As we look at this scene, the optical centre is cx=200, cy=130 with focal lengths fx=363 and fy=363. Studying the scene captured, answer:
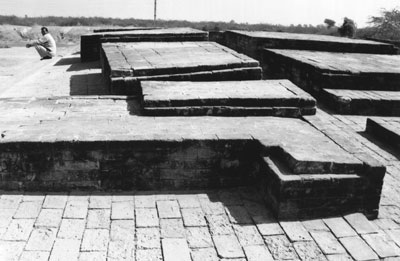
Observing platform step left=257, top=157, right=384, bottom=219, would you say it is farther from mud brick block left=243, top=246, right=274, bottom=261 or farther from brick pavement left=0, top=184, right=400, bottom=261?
mud brick block left=243, top=246, right=274, bottom=261

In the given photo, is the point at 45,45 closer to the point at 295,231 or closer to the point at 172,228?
the point at 172,228

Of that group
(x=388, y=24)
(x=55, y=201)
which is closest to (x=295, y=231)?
(x=55, y=201)

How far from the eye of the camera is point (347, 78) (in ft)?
20.0

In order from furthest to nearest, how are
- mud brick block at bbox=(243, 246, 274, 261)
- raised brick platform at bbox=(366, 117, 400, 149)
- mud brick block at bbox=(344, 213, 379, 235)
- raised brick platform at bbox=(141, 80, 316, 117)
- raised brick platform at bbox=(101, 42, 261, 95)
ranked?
raised brick platform at bbox=(101, 42, 261, 95)
raised brick platform at bbox=(366, 117, 400, 149)
raised brick platform at bbox=(141, 80, 316, 117)
mud brick block at bbox=(344, 213, 379, 235)
mud brick block at bbox=(243, 246, 274, 261)

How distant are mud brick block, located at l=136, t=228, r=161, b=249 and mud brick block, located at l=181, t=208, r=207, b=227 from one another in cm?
27

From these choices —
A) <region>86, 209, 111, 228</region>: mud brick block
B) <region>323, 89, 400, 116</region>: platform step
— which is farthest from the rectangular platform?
<region>86, 209, 111, 228</region>: mud brick block

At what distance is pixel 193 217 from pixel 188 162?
22.8 inches

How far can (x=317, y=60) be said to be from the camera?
23.1 ft

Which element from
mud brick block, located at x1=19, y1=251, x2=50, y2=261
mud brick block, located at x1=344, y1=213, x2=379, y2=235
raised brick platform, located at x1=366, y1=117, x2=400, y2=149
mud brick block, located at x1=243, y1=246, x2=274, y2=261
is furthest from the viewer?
raised brick platform, located at x1=366, y1=117, x2=400, y2=149

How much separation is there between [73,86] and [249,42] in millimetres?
4457

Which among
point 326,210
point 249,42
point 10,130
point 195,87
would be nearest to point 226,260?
point 326,210

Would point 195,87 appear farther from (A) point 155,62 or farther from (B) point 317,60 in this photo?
(B) point 317,60

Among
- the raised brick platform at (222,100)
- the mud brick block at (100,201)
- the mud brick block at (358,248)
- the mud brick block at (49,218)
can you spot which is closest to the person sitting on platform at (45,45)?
the raised brick platform at (222,100)

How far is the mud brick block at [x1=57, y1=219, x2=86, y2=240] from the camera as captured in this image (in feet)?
9.04
